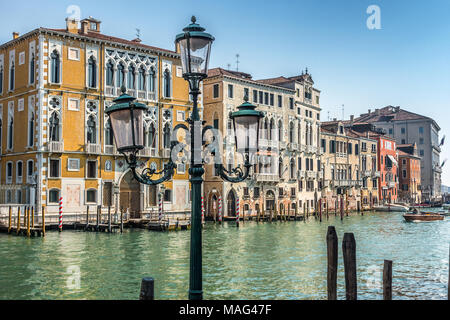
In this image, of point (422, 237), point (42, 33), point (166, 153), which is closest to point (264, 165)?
point (166, 153)

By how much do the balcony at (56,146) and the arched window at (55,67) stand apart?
2850 millimetres

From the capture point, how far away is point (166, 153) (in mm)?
28406

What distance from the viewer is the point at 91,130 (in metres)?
25.8

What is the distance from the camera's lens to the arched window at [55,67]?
80.8 ft

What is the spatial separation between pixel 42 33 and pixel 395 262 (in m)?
17.7

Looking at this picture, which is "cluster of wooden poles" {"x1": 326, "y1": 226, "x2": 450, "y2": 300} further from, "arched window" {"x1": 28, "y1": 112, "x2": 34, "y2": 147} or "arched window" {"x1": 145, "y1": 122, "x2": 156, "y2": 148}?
A: "arched window" {"x1": 145, "y1": 122, "x2": 156, "y2": 148}

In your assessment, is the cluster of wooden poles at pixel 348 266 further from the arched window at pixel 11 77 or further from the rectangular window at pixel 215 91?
the rectangular window at pixel 215 91

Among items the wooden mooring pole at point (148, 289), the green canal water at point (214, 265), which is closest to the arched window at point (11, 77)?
the green canal water at point (214, 265)

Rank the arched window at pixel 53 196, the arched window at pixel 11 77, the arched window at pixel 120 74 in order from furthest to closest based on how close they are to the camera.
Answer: the arched window at pixel 120 74
the arched window at pixel 11 77
the arched window at pixel 53 196

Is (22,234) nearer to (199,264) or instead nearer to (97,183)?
(97,183)

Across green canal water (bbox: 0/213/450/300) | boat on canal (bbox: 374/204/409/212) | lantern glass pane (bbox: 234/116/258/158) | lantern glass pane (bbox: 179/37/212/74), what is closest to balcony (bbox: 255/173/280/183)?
green canal water (bbox: 0/213/450/300)

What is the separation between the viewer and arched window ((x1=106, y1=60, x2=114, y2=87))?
1036 inches

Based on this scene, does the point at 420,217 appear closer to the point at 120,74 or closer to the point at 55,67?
the point at 120,74

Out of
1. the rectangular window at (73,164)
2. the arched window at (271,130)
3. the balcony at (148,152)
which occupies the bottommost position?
the rectangular window at (73,164)
